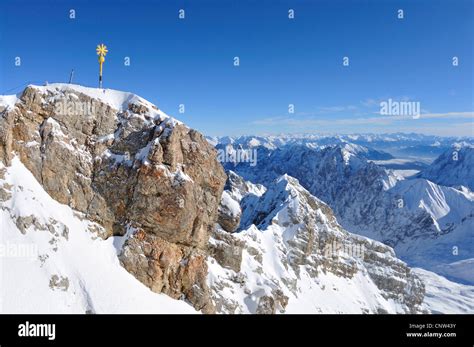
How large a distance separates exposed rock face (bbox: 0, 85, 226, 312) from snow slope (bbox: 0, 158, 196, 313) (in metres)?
2.71

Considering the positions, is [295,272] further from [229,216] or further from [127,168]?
[127,168]

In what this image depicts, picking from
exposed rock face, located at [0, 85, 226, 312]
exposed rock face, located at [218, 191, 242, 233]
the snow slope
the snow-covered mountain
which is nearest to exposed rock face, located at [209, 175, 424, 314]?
exposed rock face, located at [218, 191, 242, 233]

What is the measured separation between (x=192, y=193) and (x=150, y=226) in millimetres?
9607

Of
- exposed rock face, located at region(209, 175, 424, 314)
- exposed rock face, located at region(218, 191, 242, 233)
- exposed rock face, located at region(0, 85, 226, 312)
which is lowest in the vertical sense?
exposed rock face, located at region(209, 175, 424, 314)

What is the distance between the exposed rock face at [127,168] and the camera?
225 feet

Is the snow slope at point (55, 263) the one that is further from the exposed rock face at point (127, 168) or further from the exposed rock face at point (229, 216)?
the exposed rock face at point (229, 216)

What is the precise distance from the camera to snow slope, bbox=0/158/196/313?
55.7 metres

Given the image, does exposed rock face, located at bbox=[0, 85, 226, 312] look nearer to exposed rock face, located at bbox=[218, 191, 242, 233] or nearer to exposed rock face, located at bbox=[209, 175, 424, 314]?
exposed rock face, located at bbox=[209, 175, 424, 314]

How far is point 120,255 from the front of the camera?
70125 millimetres

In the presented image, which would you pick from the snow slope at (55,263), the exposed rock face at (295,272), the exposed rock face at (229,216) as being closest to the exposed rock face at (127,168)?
the snow slope at (55,263)

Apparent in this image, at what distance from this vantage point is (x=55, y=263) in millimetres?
60469

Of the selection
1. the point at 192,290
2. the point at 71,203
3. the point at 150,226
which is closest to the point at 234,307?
the point at 192,290

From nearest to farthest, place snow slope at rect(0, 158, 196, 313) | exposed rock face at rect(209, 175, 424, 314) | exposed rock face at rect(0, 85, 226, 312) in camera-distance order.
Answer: snow slope at rect(0, 158, 196, 313)
exposed rock face at rect(0, 85, 226, 312)
exposed rock face at rect(209, 175, 424, 314)
